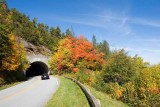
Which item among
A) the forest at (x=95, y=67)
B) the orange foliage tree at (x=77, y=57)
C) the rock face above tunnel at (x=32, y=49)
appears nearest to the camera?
the forest at (x=95, y=67)

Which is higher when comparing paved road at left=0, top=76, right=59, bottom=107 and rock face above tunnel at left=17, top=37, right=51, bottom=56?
rock face above tunnel at left=17, top=37, right=51, bottom=56

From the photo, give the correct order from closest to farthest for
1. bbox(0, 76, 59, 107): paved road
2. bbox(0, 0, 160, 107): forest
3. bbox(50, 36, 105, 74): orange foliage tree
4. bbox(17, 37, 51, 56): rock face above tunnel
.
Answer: bbox(0, 76, 59, 107): paved road, bbox(0, 0, 160, 107): forest, bbox(50, 36, 105, 74): orange foliage tree, bbox(17, 37, 51, 56): rock face above tunnel

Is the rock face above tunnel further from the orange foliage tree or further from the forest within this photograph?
the orange foliage tree

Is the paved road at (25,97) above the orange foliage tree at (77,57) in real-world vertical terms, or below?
below

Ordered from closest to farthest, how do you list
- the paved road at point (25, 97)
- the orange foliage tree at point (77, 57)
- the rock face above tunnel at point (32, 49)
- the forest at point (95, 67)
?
the paved road at point (25, 97), the forest at point (95, 67), the orange foliage tree at point (77, 57), the rock face above tunnel at point (32, 49)

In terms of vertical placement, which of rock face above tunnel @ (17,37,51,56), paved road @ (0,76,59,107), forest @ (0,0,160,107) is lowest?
paved road @ (0,76,59,107)

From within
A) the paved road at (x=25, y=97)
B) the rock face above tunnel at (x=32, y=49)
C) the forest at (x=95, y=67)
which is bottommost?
the paved road at (x=25, y=97)

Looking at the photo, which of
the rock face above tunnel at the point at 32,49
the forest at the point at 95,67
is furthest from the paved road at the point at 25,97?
the rock face above tunnel at the point at 32,49

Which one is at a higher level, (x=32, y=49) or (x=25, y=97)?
(x=32, y=49)

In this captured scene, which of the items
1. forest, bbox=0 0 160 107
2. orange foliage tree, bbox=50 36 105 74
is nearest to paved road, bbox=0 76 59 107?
forest, bbox=0 0 160 107

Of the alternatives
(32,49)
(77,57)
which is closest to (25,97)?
(77,57)

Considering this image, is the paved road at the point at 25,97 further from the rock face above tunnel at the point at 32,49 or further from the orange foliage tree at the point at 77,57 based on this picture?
the rock face above tunnel at the point at 32,49

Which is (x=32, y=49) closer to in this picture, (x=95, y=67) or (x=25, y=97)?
(x=95, y=67)

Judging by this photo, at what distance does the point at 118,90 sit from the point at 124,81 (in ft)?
19.4
